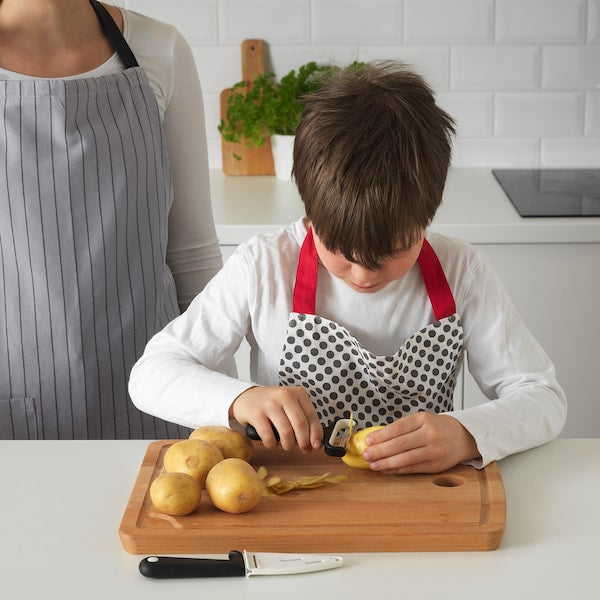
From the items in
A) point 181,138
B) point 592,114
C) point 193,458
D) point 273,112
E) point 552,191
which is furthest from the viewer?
point 592,114

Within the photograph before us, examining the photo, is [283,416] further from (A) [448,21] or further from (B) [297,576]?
(A) [448,21]

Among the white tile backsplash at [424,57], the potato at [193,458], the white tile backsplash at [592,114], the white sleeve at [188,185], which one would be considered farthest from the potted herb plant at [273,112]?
the potato at [193,458]

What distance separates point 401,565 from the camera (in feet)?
2.92

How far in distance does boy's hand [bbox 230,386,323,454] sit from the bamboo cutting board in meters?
0.07

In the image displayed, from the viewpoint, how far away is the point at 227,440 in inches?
42.0

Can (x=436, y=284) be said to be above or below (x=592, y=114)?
below

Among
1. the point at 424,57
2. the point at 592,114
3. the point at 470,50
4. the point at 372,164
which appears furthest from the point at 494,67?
the point at 372,164

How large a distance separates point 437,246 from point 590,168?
1462mm

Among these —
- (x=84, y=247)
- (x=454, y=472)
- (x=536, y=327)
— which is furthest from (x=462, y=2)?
(x=454, y=472)

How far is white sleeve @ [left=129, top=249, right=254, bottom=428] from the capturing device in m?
1.17

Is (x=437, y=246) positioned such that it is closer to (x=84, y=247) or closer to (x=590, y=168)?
(x=84, y=247)

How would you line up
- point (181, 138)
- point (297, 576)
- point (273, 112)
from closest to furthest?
point (297, 576), point (181, 138), point (273, 112)

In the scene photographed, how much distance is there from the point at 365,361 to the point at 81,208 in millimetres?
466

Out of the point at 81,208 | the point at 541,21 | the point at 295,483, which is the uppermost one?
the point at 541,21
